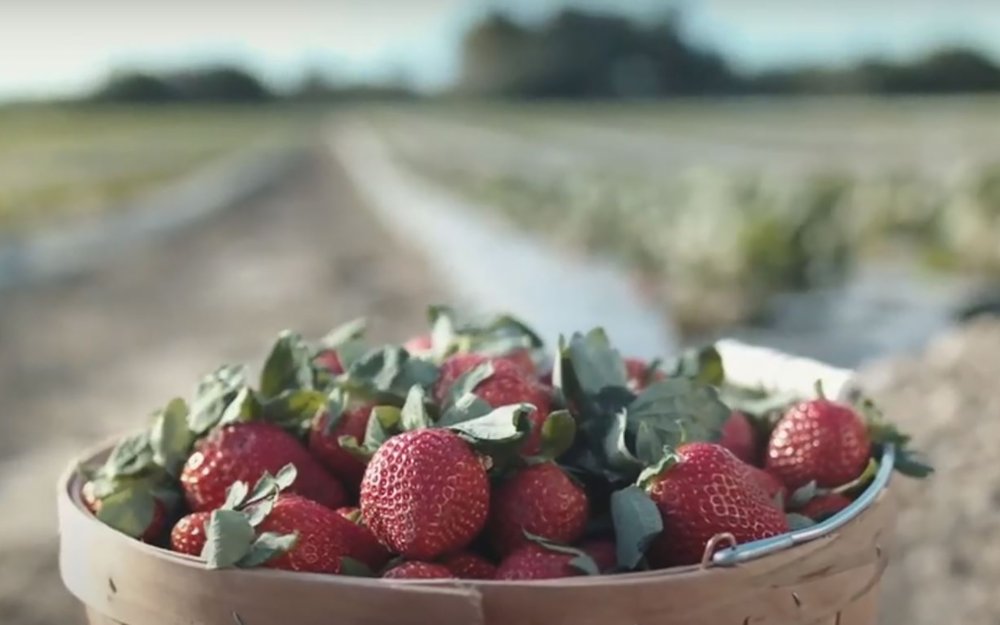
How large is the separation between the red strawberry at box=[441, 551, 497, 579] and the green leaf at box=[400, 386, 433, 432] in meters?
0.10

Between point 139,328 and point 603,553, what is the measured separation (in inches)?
235

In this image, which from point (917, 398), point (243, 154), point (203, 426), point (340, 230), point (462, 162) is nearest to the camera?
point (203, 426)

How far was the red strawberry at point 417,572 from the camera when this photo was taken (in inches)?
37.1

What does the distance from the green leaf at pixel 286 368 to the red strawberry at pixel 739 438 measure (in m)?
0.37

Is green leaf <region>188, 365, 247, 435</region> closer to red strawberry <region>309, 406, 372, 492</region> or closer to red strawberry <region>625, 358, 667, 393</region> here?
red strawberry <region>309, 406, 372, 492</region>

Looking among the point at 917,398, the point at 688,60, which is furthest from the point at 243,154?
the point at 917,398

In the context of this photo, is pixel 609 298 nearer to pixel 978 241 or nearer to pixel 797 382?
pixel 978 241

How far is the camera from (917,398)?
2.53 meters

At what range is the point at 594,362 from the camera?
117 cm

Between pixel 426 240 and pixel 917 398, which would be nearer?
pixel 917 398

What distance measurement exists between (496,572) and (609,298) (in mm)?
3614

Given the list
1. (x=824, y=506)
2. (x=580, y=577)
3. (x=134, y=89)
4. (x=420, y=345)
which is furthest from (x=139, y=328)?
(x=134, y=89)

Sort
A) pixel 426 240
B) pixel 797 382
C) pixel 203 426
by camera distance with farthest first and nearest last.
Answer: pixel 426 240, pixel 797 382, pixel 203 426

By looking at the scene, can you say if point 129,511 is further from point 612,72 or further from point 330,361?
point 612,72
